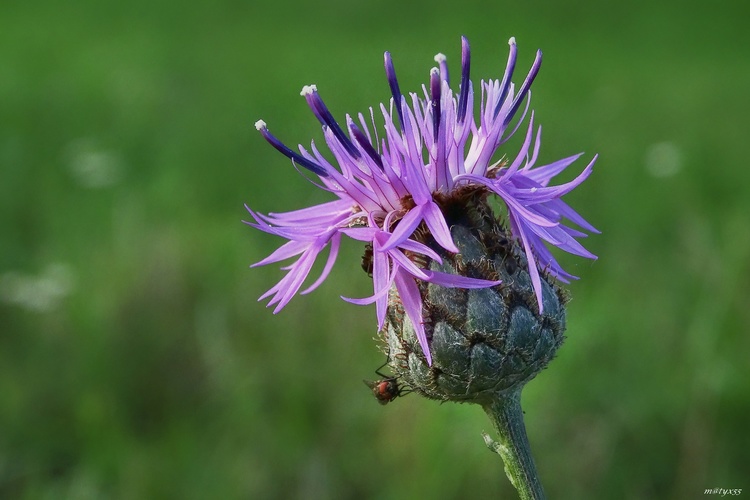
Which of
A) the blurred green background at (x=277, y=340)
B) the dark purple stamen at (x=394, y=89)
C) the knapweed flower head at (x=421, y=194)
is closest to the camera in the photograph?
the knapweed flower head at (x=421, y=194)

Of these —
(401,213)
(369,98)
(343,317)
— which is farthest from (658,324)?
(369,98)

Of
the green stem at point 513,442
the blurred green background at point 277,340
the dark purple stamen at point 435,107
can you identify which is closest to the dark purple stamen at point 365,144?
the dark purple stamen at point 435,107

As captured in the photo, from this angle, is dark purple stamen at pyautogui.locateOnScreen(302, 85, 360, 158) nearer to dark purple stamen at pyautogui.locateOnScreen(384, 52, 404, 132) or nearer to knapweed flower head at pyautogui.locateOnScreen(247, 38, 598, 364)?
knapweed flower head at pyautogui.locateOnScreen(247, 38, 598, 364)

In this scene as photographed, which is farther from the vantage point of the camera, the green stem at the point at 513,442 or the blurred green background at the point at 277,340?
the blurred green background at the point at 277,340

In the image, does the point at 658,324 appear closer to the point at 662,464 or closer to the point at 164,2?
the point at 662,464

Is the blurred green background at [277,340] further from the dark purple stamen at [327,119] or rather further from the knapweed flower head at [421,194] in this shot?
the dark purple stamen at [327,119]

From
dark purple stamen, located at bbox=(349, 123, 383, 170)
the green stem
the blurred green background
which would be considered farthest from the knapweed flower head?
the blurred green background

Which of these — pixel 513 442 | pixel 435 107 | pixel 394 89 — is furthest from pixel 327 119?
pixel 513 442
